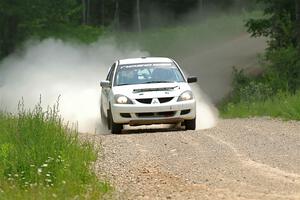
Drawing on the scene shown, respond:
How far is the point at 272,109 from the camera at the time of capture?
2045 cm

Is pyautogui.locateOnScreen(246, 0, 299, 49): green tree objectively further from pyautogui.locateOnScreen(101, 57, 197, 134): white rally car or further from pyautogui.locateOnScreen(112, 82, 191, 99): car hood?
pyautogui.locateOnScreen(112, 82, 191, 99): car hood

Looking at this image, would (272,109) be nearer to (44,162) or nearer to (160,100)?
(160,100)

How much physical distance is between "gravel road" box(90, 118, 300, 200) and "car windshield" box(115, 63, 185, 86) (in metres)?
2.35

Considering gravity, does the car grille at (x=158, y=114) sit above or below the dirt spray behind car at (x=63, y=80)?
above

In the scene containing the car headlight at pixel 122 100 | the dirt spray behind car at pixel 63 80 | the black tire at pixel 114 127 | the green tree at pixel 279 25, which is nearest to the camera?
the car headlight at pixel 122 100

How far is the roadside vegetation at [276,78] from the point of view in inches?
825

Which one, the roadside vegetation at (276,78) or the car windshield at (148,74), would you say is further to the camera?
the roadside vegetation at (276,78)

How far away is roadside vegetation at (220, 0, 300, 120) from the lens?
21.0m

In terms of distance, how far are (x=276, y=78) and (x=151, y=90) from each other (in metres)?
12.3

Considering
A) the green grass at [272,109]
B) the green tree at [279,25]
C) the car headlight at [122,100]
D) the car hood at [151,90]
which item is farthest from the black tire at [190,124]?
the green tree at [279,25]

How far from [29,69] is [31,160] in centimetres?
2890

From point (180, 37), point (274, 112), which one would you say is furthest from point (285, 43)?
point (180, 37)

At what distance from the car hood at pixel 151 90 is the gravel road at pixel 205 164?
4.49ft

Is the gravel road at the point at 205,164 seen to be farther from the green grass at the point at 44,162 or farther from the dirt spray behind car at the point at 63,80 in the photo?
the dirt spray behind car at the point at 63,80
